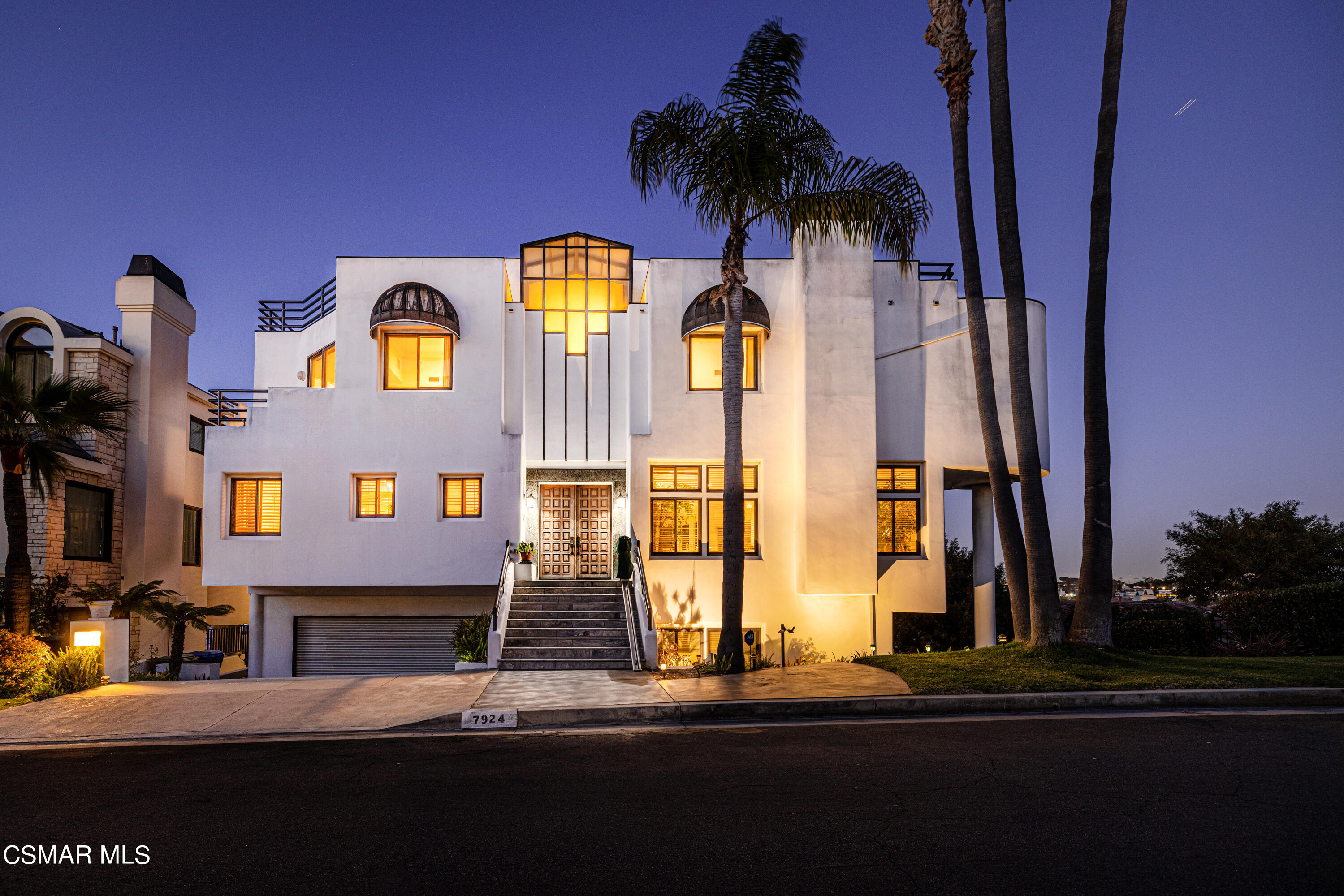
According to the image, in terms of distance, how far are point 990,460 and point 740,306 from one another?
5026 mm

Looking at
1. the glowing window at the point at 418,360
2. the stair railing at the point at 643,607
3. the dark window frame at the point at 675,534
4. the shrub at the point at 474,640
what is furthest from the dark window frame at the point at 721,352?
the shrub at the point at 474,640

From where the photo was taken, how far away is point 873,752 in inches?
A: 307

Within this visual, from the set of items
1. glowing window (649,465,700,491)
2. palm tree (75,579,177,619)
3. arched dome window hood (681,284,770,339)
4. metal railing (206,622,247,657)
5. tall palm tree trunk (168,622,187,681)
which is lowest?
metal railing (206,622,247,657)

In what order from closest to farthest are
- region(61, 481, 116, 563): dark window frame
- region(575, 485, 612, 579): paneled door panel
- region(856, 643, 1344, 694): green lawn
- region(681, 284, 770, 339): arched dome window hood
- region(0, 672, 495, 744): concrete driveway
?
1. region(0, 672, 495, 744): concrete driveway
2. region(856, 643, 1344, 694): green lawn
3. region(681, 284, 770, 339): arched dome window hood
4. region(61, 481, 116, 563): dark window frame
5. region(575, 485, 612, 579): paneled door panel

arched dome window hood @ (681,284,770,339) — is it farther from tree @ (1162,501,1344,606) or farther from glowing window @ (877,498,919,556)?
tree @ (1162,501,1344,606)

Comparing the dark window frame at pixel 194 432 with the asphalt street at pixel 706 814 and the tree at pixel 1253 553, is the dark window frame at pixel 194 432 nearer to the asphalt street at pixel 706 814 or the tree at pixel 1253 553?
the asphalt street at pixel 706 814

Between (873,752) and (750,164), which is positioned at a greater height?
(750,164)

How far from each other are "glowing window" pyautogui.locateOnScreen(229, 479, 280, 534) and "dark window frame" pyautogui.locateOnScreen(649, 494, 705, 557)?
27.6 ft

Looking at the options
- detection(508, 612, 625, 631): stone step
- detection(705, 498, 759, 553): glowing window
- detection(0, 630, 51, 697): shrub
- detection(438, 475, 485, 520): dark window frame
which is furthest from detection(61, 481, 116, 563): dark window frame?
detection(705, 498, 759, 553): glowing window

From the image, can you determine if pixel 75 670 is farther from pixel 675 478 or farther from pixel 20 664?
pixel 675 478

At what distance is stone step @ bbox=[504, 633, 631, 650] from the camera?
14.8 metres

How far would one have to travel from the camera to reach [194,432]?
25125mm

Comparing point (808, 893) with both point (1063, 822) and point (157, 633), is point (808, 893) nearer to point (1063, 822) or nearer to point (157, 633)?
point (1063, 822)

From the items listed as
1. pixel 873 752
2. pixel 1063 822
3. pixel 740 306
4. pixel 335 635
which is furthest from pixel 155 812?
pixel 335 635
